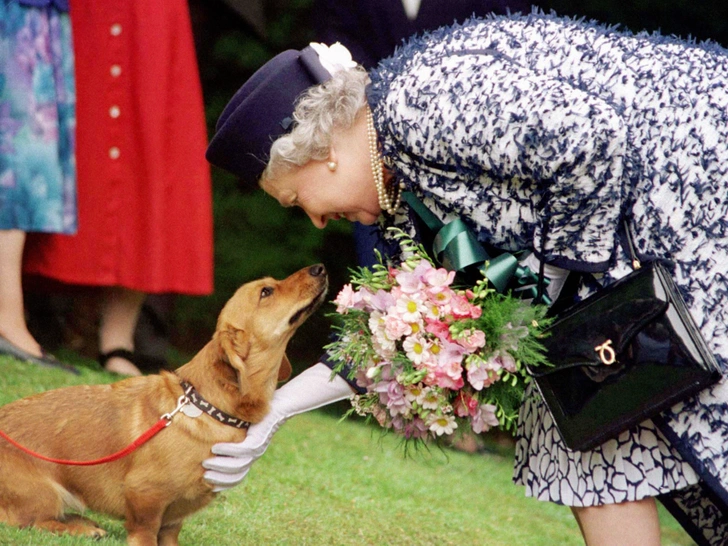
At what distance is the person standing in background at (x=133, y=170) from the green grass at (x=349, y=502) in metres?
0.45

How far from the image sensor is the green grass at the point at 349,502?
303cm

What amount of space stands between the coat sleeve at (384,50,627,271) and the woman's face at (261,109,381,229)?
0.65 ft

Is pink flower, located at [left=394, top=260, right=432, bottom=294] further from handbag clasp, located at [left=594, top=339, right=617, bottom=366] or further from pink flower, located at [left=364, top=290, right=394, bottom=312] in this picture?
handbag clasp, located at [left=594, top=339, right=617, bottom=366]

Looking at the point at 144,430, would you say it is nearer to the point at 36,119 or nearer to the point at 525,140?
the point at 525,140

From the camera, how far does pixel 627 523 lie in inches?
83.0

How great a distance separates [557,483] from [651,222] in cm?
66

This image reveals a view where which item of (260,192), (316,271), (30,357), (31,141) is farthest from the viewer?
(260,192)

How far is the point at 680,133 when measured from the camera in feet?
6.39

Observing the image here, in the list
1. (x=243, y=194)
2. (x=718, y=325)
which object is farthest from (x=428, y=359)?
(x=243, y=194)

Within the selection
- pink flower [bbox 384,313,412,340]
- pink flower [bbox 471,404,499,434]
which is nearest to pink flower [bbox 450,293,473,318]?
pink flower [bbox 384,313,412,340]

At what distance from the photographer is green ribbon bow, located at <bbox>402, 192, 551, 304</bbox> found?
2.03m

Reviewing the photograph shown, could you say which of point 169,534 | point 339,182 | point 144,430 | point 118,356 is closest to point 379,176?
point 339,182

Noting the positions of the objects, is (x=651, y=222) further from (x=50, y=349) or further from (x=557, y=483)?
(x=50, y=349)

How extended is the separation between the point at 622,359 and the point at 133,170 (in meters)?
2.64
